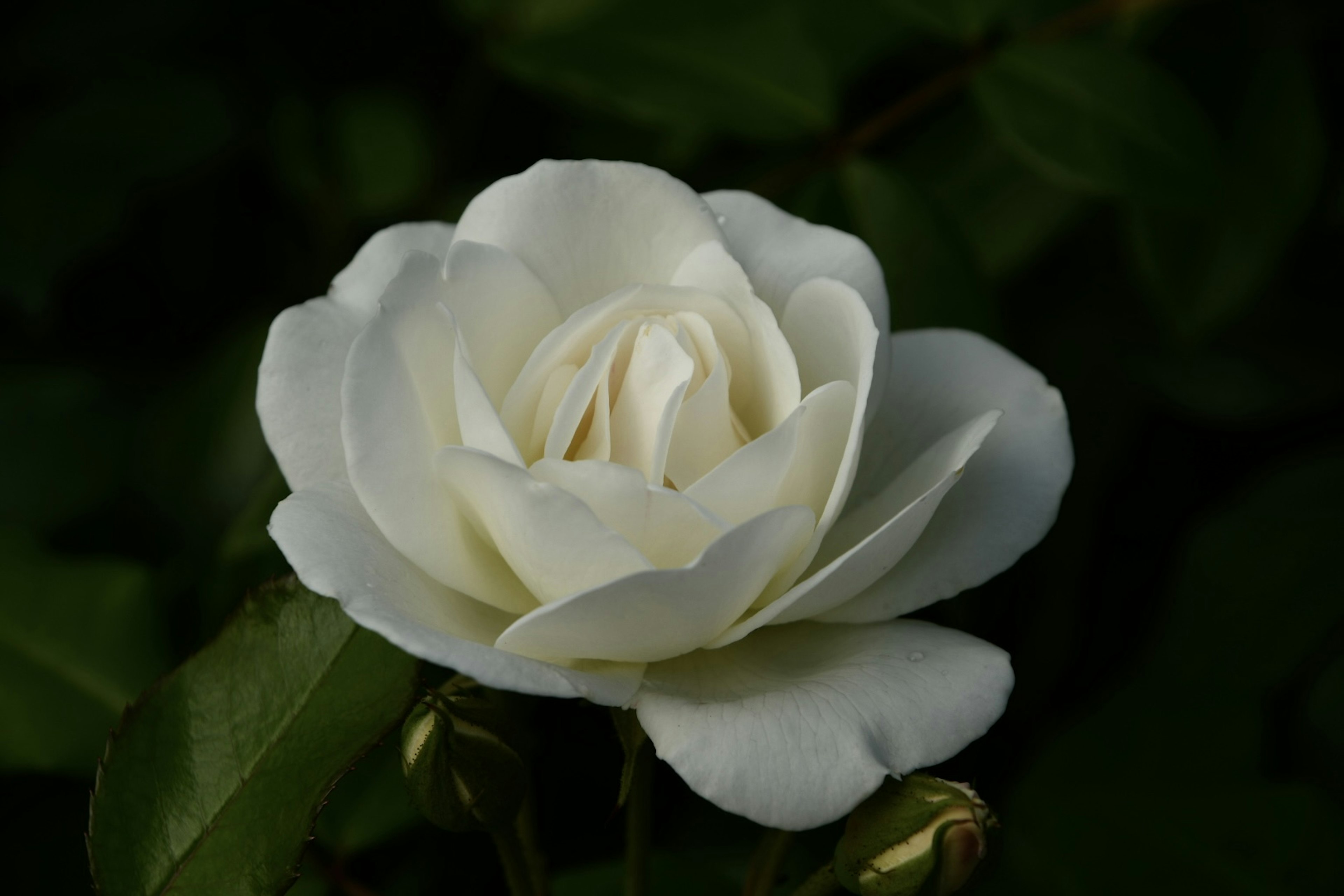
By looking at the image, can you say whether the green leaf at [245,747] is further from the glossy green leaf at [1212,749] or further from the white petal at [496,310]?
the glossy green leaf at [1212,749]

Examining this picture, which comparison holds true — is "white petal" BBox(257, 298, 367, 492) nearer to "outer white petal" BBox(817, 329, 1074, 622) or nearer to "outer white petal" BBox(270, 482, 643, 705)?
"outer white petal" BBox(270, 482, 643, 705)

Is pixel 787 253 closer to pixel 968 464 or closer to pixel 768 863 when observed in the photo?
pixel 968 464

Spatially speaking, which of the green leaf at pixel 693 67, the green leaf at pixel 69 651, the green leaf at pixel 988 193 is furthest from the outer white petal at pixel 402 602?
the green leaf at pixel 988 193

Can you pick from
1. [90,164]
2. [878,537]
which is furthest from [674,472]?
[90,164]

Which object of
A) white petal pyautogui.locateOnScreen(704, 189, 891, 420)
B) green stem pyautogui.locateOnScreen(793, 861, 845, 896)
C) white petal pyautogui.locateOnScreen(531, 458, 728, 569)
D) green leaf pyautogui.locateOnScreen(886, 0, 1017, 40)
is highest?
green leaf pyautogui.locateOnScreen(886, 0, 1017, 40)

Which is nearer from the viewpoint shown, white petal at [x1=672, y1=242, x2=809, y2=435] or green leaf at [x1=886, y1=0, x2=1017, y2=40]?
white petal at [x1=672, y1=242, x2=809, y2=435]

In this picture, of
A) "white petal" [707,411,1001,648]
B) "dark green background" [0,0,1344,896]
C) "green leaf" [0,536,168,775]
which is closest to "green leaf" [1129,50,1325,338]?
"dark green background" [0,0,1344,896]

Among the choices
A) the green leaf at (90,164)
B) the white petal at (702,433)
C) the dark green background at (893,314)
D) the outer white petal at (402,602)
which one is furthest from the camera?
the green leaf at (90,164)

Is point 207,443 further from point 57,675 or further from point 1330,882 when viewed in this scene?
point 1330,882
